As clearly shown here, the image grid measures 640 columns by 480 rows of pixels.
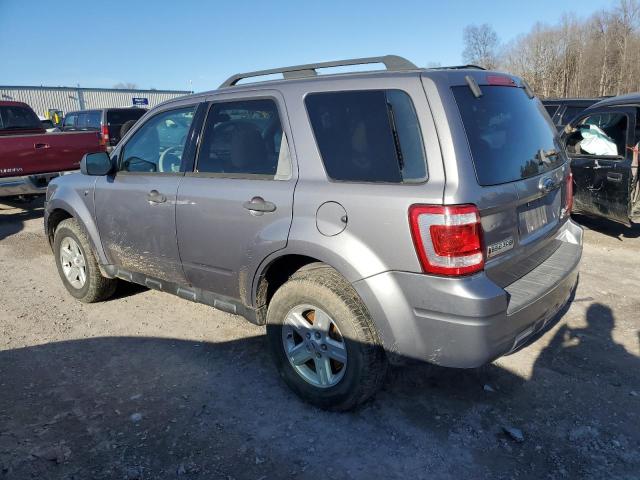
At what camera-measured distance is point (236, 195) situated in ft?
10.2

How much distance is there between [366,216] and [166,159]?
1988 millimetres

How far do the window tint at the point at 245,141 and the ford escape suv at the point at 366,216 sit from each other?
1 cm

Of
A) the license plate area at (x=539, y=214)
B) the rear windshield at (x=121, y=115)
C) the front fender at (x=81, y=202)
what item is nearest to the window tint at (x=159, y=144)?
the front fender at (x=81, y=202)

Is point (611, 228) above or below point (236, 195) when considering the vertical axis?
below

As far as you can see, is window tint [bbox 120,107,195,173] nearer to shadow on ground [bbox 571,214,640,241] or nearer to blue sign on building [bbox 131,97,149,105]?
shadow on ground [bbox 571,214,640,241]

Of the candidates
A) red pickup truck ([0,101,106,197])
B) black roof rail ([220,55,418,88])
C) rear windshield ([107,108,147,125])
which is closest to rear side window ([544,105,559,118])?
black roof rail ([220,55,418,88])

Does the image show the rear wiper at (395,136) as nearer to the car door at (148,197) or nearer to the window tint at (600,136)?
the car door at (148,197)

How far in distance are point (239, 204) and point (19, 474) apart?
184cm

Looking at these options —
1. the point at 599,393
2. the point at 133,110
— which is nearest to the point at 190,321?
the point at 599,393

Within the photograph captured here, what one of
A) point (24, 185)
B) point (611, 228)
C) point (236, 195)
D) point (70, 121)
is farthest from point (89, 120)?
point (611, 228)

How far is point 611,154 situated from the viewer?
624cm

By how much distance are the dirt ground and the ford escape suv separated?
13.2 inches

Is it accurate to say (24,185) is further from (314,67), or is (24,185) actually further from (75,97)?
(75,97)

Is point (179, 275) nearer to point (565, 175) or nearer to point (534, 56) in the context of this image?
point (565, 175)
